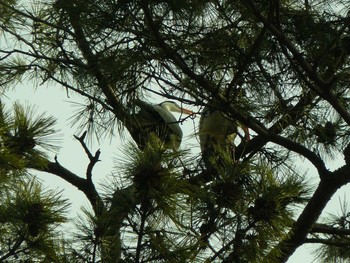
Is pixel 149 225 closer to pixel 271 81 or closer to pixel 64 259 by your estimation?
pixel 64 259

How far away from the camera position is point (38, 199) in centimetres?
227

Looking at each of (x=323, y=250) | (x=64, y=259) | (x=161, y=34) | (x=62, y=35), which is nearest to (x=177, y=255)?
(x=64, y=259)

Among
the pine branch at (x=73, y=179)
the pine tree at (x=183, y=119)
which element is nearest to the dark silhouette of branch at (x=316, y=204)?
the pine tree at (x=183, y=119)

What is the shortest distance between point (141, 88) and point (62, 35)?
317 mm

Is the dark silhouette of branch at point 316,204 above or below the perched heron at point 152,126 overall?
below

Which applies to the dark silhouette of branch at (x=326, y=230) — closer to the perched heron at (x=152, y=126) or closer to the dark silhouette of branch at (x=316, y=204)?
the dark silhouette of branch at (x=316, y=204)

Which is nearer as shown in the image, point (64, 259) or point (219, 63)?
point (64, 259)

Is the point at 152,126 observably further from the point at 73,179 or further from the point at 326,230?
the point at 326,230

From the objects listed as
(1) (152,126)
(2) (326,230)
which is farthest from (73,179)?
(2) (326,230)

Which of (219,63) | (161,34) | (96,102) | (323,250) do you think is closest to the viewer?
(161,34)

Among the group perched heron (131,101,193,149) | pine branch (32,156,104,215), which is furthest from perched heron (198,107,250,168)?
pine branch (32,156,104,215)

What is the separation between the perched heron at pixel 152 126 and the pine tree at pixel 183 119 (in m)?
0.04

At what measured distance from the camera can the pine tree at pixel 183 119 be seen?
7.18ft

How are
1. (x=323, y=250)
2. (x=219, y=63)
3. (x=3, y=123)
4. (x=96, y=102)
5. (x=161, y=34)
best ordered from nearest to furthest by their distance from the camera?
1. (x=3, y=123)
2. (x=161, y=34)
3. (x=219, y=63)
4. (x=96, y=102)
5. (x=323, y=250)
